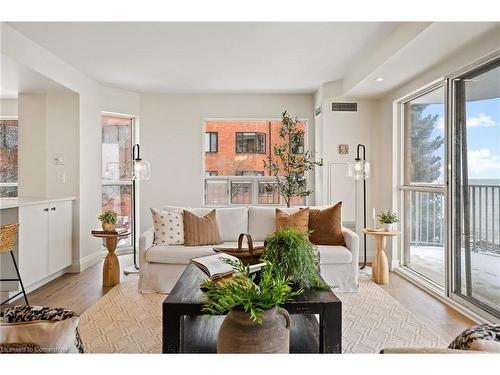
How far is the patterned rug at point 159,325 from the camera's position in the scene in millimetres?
2689

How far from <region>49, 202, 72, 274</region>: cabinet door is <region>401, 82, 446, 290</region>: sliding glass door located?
4.20 m

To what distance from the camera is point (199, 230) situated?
411 centimetres

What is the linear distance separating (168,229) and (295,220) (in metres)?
1.36

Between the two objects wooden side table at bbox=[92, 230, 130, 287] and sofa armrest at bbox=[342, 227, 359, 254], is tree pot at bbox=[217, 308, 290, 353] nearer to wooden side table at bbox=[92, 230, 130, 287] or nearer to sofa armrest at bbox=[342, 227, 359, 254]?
sofa armrest at bbox=[342, 227, 359, 254]

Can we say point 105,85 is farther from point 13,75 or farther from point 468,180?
point 468,180

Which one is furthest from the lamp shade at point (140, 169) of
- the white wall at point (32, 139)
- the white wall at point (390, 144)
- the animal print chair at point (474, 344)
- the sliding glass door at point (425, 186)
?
the animal print chair at point (474, 344)

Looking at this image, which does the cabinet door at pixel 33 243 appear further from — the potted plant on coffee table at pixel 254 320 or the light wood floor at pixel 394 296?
the potted plant on coffee table at pixel 254 320

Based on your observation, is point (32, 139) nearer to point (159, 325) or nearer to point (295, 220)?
point (159, 325)

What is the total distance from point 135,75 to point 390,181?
12.0 feet

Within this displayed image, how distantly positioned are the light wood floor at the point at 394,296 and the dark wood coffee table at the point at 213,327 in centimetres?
125

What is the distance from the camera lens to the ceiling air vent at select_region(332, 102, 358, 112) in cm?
553

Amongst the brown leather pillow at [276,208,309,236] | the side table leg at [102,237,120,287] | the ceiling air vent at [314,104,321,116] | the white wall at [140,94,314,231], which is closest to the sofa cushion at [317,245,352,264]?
the brown leather pillow at [276,208,309,236]

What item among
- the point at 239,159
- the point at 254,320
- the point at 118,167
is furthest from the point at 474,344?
the point at 118,167

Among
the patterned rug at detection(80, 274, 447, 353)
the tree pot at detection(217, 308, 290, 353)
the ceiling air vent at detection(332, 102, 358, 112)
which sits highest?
the ceiling air vent at detection(332, 102, 358, 112)
